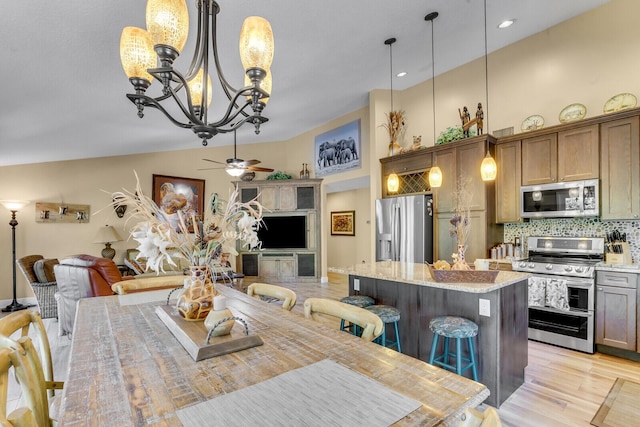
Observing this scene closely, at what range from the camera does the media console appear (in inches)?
285

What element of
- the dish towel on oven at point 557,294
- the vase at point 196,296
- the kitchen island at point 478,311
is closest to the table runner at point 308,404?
the vase at point 196,296

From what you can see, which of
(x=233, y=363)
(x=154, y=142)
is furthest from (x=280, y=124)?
(x=233, y=363)

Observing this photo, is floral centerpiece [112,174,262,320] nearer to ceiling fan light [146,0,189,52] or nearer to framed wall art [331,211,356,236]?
A: ceiling fan light [146,0,189,52]

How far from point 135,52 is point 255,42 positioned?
66 cm

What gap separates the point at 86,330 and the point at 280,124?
19.1 feet

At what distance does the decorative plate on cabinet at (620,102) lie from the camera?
330 centimetres

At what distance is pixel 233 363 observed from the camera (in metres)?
1.08

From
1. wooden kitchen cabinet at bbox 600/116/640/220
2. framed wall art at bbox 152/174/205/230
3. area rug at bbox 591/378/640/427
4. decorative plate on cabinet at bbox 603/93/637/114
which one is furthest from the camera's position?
framed wall art at bbox 152/174/205/230

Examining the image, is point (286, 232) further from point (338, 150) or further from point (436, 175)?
point (436, 175)

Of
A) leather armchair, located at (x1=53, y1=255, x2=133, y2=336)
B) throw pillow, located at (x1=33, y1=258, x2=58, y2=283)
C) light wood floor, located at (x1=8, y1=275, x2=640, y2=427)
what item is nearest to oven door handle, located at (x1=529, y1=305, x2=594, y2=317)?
light wood floor, located at (x1=8, y1=275, x2=640, y2=427)

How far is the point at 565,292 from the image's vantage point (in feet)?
10.9

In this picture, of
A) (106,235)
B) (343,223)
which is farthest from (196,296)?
(343,223)

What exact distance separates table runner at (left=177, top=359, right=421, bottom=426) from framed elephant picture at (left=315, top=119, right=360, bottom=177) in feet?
18.2

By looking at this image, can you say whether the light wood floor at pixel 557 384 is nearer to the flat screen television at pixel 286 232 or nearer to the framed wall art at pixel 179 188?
the framed wall art at pixel 179 188
